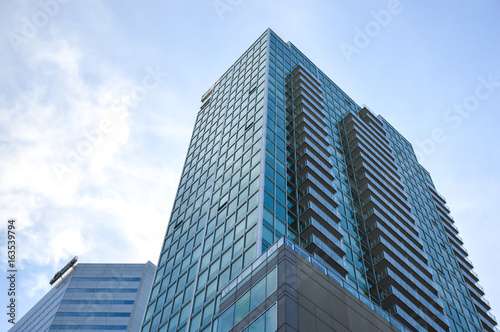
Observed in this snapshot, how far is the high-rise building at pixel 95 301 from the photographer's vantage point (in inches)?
3942

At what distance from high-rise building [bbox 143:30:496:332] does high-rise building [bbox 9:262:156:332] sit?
41653mm

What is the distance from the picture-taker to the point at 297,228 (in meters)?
49.0

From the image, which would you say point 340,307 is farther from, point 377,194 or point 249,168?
point 377,194

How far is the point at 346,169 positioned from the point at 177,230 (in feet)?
77.3

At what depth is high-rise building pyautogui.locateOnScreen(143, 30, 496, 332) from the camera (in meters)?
35.0

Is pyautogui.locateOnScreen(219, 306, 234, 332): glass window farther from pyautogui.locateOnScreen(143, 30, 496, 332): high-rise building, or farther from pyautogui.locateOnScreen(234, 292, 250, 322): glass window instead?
pyautogui.locateOnScreen(234, 292, 250, 322): glass window

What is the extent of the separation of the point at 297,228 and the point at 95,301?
229ft

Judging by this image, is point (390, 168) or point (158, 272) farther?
point (390, 168)


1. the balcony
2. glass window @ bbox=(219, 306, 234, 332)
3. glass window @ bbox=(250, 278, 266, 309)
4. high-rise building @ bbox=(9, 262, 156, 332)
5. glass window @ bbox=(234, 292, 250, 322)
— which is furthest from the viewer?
high-rise building @ bbox=(9, 262, 156, 332)

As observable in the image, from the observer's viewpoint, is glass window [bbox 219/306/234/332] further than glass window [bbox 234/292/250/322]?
Yes

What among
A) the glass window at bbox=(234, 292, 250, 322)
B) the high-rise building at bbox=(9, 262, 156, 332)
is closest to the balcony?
the glass window at bbox=(234, 292, 250, 322)

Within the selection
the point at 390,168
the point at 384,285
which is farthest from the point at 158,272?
the point at 390,168

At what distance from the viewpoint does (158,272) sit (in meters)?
57.1

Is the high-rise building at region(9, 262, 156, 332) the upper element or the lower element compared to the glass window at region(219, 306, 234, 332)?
upper
